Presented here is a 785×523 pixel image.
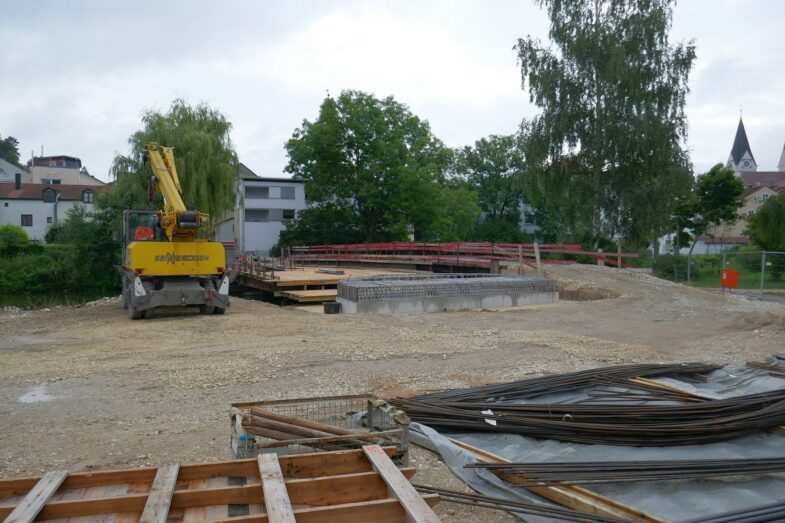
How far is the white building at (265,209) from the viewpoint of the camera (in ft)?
168

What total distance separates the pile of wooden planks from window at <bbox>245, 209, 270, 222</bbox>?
4992 centimetres

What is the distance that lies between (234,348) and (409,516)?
862 cm

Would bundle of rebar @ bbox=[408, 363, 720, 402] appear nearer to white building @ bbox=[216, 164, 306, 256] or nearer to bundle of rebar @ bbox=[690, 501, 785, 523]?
bundle of rebar @ bbox=[690, 501, 785, 523]

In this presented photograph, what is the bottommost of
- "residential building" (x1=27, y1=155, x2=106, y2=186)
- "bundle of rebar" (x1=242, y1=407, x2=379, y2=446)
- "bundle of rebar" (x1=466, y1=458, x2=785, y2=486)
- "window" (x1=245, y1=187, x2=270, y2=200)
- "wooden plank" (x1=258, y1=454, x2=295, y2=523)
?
"bundle of rebar" (x1=466, y1=458, x2=785, y2=486)

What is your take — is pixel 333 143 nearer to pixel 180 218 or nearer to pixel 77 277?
pixel 77 277

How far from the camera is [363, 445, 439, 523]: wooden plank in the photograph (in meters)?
2.81

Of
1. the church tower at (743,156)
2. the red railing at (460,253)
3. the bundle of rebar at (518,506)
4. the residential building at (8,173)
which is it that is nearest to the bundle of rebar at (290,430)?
the bundle of rebar at (518,506)

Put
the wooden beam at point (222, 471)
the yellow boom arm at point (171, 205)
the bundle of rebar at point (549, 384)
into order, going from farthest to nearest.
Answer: the yellow boom arm at point (171, 205) → the bundle of rebar at point (549, 384) → the wooden beam at point (222, 471)

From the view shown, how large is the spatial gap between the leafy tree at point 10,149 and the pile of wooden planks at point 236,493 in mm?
128897

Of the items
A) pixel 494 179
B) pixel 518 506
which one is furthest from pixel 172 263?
pixel 494 179

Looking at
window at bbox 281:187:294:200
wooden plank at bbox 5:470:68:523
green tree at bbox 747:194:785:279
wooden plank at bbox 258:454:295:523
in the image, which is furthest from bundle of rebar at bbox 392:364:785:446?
window at bbox 281:187:294:200

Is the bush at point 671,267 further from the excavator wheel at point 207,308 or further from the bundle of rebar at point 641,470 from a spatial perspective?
the bundle of rebar at point 641,470

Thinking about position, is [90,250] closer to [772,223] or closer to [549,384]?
[549,384]

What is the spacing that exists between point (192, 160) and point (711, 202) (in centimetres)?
3025
